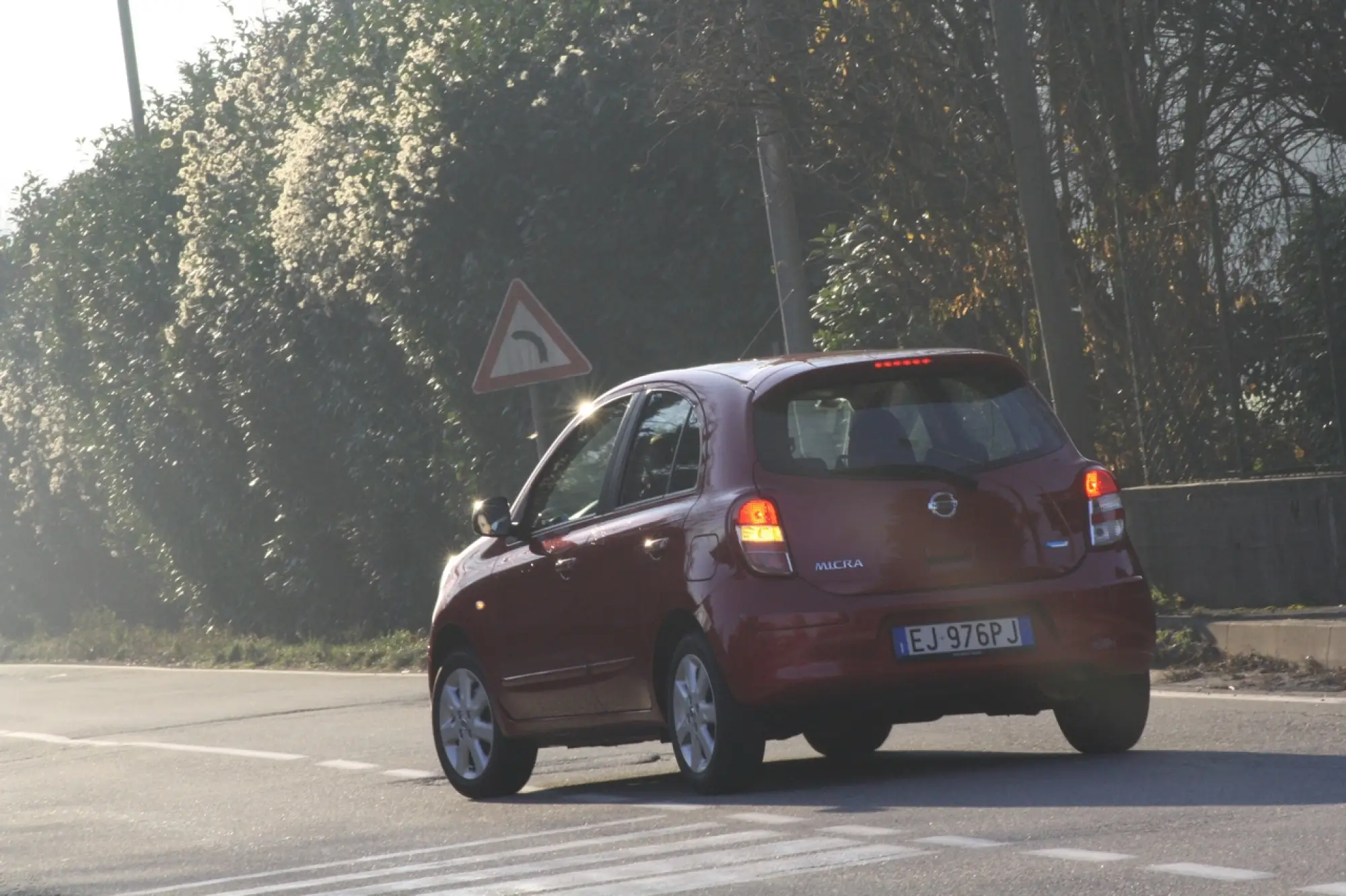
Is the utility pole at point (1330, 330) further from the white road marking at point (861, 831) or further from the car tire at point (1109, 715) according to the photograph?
the white road marking at point (861, 831)

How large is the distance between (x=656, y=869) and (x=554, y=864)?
0.51 m

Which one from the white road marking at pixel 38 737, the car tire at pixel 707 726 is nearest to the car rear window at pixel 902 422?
the car tire at pixel 707 726

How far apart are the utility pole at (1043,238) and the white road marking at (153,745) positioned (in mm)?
5472

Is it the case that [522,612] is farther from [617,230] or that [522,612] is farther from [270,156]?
[270,156]

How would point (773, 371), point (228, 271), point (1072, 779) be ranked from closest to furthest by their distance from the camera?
1. point (1072, 779)
2. point (773, 371)
3. point (228, 271)

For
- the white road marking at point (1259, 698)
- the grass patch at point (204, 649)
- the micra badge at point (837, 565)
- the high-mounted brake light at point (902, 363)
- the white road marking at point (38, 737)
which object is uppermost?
the high-mounted brake light at point (902, 363)

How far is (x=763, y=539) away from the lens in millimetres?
8141

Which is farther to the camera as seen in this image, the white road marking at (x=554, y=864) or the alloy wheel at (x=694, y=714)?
the alloy wheel at (x=694, y=714)

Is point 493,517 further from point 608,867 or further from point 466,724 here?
point 608,867

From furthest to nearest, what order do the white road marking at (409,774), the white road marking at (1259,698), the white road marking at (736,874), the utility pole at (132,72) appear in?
the utility pole at (132,72) < the white road marking at (409,774) < the white road marking at (1259,698) < the white road marking at (736,874)

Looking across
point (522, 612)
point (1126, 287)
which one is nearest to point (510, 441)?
point (1126, 287)

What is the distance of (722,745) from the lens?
825cm

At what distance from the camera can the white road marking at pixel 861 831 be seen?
23.4 ft

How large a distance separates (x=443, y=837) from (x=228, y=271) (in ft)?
82.4
